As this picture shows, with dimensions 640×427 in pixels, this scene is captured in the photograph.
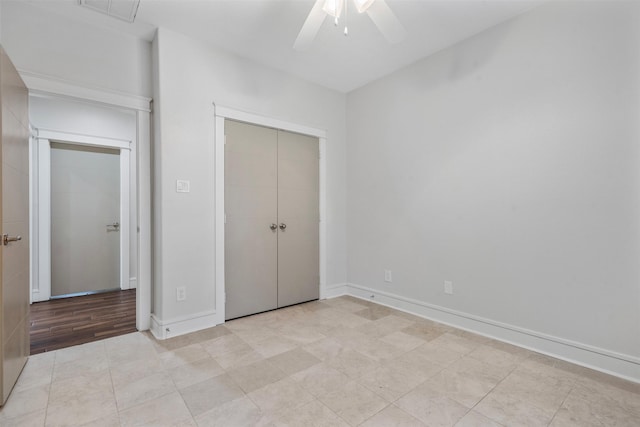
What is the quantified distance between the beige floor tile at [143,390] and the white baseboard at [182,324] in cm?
64

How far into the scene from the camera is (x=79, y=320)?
3.04 metres

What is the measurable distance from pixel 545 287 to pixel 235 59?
339 centimetres

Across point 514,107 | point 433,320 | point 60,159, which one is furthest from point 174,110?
point 433,320

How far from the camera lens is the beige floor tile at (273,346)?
2.30 m

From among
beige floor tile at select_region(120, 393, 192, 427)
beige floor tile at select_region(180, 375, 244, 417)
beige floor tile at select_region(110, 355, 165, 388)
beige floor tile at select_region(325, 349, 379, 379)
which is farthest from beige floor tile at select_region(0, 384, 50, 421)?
beige floor tile at select_region(325, 349, 379, 379)

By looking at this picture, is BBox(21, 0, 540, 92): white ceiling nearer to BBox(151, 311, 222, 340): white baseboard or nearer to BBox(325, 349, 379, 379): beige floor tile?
BBox(151, 311, 222, 340): white baseboard

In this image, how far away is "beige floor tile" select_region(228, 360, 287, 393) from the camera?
6.13 feet

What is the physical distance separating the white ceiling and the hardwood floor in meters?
2.63

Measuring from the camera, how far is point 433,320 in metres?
2.98

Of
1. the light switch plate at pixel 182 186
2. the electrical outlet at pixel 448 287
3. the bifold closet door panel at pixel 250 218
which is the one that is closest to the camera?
the light switch plate at pixel 182 186

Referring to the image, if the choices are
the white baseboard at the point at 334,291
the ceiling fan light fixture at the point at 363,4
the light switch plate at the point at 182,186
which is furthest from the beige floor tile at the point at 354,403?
the ceiling fan light fixture at the point at 363,4

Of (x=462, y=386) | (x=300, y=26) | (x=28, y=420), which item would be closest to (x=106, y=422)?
(x=28, y=420)

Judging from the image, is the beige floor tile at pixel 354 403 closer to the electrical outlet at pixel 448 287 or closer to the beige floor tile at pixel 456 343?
the beige floor tile at pixel 456 343

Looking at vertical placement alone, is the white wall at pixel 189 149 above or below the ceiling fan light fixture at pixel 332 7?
below
